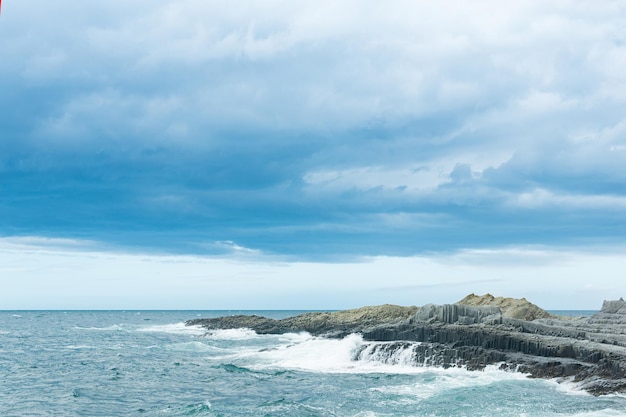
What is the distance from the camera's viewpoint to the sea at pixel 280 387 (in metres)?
27.9

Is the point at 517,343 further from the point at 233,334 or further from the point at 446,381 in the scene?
the point at 233,334

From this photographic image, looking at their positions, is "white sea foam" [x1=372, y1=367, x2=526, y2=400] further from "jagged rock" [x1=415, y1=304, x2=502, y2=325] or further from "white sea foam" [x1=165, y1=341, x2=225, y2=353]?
"white sea foam" [x1=165, y1=341, x2=225, y2=353]

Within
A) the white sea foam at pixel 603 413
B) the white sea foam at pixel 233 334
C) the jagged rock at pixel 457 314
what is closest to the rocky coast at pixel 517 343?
the jagged rock at pixel 457 314

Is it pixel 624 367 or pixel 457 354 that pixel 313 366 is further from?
pixel 624 367

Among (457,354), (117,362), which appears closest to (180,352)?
(117,362)

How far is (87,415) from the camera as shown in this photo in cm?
2869

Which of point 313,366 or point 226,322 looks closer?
point 313,366

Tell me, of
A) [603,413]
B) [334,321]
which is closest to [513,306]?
[334,321]

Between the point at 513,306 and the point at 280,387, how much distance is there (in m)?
35.3

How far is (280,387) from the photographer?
35562mm

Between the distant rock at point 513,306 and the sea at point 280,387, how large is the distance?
58.8 ft

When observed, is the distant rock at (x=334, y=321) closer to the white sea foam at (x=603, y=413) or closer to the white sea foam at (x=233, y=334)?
the white sea foam at (x=233, y=334)

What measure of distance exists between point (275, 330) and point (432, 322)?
42765mm

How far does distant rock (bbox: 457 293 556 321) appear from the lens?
5853 cm
